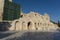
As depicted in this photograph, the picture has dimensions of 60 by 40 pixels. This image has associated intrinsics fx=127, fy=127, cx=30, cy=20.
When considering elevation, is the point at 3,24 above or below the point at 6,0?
below

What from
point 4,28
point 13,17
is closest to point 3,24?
point 4,28

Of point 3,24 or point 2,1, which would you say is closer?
point 3,24

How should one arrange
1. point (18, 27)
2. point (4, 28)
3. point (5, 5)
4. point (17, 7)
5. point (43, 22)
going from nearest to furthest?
point (4, 28) < point (18, 27) < point (5, 5) < point (17, 7) < point (43, 22)

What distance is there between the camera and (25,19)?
39.9m

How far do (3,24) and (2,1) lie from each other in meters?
12.0

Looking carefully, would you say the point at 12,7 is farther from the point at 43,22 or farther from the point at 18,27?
the point at 43,22

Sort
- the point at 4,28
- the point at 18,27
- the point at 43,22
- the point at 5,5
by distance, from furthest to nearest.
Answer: the point at 43,22 < the point at 5,5 < the point at 18,27 < the point at 4,28

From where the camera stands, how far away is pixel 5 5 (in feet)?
145

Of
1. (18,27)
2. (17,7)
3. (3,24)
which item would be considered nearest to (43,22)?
(17,7)

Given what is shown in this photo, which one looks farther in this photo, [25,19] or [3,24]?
[25,19]

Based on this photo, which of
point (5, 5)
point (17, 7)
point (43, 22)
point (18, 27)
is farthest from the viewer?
point (43, 22)

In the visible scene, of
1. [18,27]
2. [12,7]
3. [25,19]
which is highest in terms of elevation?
[12,7]

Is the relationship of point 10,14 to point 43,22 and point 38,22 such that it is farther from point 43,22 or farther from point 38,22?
point 43,22

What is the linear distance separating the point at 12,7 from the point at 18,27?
10.1 m
